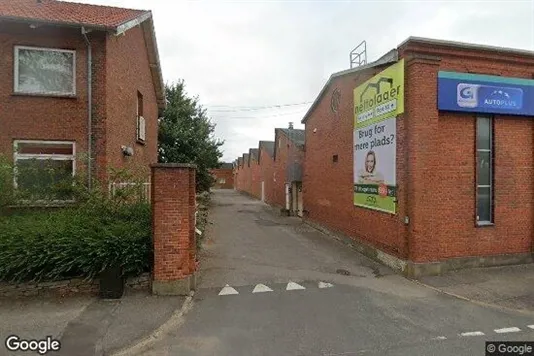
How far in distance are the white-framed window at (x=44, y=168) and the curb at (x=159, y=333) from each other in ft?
14.5

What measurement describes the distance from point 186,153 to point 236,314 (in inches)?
643

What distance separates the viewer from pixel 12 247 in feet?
20.6

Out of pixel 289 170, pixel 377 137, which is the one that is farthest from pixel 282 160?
pixel 377 137

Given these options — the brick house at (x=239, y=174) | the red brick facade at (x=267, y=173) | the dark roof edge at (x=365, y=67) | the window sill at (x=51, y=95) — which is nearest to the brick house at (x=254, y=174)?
the red brick facade at (x=267, y=173)

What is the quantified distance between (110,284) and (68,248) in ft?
3.29

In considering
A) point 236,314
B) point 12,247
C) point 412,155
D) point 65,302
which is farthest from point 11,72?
point 412,155

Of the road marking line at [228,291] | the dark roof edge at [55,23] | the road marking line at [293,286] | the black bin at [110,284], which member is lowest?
the road marking line at [293,286]

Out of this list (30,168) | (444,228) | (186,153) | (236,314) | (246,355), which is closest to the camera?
(246,355)

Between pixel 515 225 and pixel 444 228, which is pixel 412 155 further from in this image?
pixel 515 225

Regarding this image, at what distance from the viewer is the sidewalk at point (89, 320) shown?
4.81 meters

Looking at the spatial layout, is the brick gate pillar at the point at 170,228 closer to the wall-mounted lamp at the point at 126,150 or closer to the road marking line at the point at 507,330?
the wall-mounted lamp at the point at 126,150

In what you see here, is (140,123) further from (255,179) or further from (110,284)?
(255,179)

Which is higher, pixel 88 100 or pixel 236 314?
pixel 88 100

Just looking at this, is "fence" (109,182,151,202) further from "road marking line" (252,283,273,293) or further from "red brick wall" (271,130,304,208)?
"red brick wall" (271,130,304,208)
